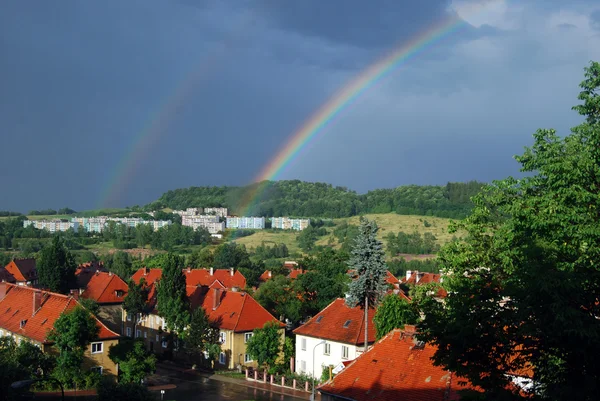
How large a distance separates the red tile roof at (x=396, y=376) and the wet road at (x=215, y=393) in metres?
13.0

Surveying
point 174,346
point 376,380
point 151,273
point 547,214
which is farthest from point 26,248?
point 547,214

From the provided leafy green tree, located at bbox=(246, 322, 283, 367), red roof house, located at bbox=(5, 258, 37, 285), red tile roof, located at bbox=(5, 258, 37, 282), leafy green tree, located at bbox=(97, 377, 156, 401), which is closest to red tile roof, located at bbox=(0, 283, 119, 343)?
leafy green tree, located at bbox=(246, 322, 283, 367)

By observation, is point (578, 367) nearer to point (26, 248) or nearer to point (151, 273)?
point (151, 273)

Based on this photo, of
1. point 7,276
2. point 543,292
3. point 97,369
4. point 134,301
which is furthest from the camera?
point 7,276

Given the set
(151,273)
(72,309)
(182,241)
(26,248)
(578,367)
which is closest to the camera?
(578,367)

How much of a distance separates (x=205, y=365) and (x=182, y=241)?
135575mm

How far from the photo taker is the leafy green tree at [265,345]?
43688 millimetres

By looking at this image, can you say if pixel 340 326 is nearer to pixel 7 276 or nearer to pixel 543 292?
pixel 543 292

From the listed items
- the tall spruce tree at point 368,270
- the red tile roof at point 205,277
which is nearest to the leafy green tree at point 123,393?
the tall spruce tree at point 368,270

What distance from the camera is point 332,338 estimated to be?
40.2 meters

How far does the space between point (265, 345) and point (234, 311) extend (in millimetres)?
7257

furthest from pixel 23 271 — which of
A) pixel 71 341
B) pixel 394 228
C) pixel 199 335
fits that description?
pixel 394 228

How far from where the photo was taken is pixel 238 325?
47969 millimetres

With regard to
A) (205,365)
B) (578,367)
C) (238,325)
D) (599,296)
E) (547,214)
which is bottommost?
(205,365)
